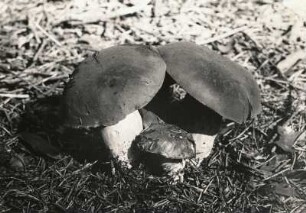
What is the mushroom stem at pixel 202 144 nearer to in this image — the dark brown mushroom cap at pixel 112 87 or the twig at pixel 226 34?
the dark brown mushroom cap at pixel 112 87

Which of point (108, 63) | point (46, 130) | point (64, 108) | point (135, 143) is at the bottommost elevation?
point (46, 130)

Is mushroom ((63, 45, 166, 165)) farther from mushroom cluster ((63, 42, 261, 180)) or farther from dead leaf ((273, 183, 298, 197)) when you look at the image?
dead leaf ((273, 183, 298, 197))

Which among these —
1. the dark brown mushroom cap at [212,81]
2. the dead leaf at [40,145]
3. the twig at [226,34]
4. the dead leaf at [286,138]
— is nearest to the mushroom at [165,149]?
the dark brown mushroom cap at [212,81]

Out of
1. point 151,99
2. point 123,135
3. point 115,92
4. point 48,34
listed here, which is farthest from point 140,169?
point 48,34

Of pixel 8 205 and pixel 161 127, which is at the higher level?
pixel 161 127

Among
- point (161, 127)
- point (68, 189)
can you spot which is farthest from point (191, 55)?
point (68, 189)

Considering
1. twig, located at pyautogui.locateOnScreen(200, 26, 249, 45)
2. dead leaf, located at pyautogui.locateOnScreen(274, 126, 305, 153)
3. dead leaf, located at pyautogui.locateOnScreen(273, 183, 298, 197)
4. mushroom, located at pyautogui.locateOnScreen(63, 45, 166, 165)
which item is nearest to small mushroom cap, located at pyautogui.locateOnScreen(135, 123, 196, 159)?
mushroom, located at pyautogui.locateOnScreen(63, 45, 166, 165)

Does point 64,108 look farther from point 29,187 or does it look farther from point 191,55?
point 191,55

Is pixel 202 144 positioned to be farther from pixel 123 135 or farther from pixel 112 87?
pixel 112 87

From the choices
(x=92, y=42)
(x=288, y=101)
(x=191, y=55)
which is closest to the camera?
(x=191, y=55)
